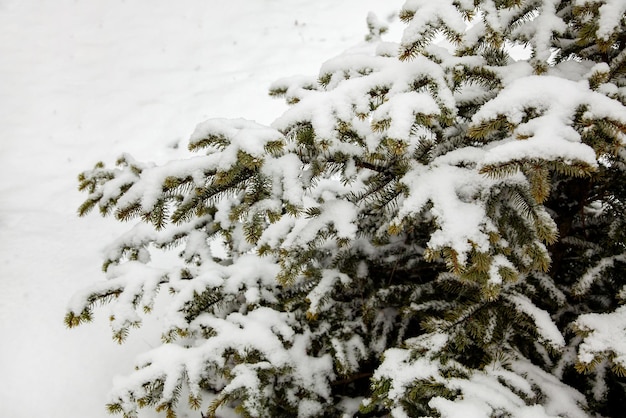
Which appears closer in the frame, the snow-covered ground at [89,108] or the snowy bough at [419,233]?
the snowy bough at [419,233]

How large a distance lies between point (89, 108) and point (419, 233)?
19.9 ft

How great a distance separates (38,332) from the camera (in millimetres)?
3525

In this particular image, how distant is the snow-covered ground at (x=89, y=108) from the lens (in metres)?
3.36

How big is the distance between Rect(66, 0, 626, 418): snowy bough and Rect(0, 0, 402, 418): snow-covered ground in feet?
4.46

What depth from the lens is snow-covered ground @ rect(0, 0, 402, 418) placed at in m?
3.36

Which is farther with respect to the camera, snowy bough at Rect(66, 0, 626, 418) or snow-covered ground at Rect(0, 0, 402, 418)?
snow-covered ground at Rect(0, 0, 402, 418)

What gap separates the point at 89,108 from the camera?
22.0 ft

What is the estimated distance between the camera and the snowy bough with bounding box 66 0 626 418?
1.56 meters

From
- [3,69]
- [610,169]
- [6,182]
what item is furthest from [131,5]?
[610,169]

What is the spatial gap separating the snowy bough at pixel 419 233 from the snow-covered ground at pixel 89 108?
136 cm

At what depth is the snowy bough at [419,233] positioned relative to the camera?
1.56m

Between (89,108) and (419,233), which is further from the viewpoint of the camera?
(89,108)

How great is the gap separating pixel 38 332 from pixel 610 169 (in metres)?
Answer: 4.04

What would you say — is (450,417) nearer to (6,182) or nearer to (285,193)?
(285,193)
